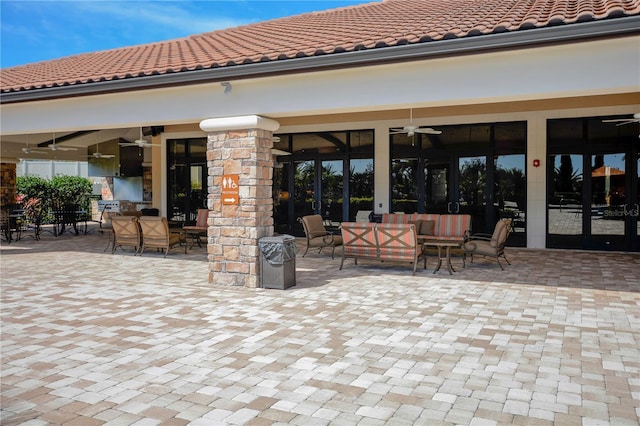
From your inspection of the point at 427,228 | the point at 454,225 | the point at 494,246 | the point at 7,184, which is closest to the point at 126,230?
the point at 427,228

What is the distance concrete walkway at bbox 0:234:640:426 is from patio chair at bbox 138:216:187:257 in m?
2.63

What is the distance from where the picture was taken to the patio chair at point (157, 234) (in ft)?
36.6

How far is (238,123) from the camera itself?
7750mm

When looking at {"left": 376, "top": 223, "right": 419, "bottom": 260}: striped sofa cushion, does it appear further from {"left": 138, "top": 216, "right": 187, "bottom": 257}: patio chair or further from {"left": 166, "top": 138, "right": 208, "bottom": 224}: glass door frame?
{"left": 166, "top": 138, "right": 208, "bottom": 224}: glass door frame

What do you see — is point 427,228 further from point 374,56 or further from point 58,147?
point 58,147

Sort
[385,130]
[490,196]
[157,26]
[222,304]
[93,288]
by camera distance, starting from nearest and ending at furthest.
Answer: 1. [222,304]
2. [93,288]
3. [490,196]
4. [385,130]
5. [157,26]

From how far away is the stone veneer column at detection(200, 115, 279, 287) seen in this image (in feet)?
25.2

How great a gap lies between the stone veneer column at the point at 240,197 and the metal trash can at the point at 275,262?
0.43 feet

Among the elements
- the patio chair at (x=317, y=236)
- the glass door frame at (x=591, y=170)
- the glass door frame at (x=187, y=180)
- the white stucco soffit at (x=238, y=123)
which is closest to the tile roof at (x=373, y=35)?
the white stucco soffit at (x=238, y=123)

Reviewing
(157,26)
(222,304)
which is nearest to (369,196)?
(222,304)

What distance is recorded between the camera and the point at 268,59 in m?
7.09

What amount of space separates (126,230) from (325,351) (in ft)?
27.8

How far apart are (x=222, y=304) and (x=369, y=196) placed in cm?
864

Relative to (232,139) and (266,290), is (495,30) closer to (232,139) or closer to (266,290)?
(232,139)
